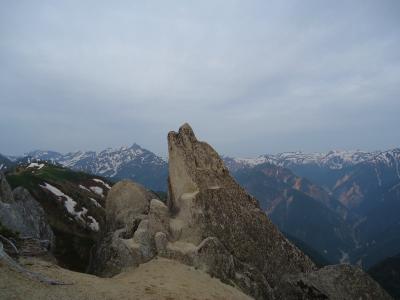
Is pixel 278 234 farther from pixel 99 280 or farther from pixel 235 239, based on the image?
pixel 99 280

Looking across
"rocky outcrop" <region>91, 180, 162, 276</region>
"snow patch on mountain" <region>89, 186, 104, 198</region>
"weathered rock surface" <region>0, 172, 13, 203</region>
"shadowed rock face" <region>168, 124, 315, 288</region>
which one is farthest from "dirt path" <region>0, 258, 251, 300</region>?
"snow patch on mountain" <region>89, 186, 104, 198</region>

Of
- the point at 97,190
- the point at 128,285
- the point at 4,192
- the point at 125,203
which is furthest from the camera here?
the point at 97,190

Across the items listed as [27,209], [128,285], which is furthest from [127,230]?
[27,209]

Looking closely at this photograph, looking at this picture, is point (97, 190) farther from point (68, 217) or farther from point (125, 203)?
point (125, 203)

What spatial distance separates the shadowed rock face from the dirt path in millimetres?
6512

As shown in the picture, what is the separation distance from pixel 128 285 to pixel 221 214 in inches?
658

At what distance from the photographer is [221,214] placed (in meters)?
41.7

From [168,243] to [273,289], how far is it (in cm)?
1058

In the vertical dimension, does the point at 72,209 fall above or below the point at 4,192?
below

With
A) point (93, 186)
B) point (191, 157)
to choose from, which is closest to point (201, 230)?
point (191, 157)

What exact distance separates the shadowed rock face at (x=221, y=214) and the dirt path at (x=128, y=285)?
651cm

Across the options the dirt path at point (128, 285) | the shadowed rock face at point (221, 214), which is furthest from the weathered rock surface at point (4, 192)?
the dirt path at point (128, 285)

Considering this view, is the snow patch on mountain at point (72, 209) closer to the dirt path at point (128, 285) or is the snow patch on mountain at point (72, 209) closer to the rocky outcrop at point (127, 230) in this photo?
the rocky outcrop at point (127, 230)

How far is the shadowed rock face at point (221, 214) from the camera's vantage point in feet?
131
